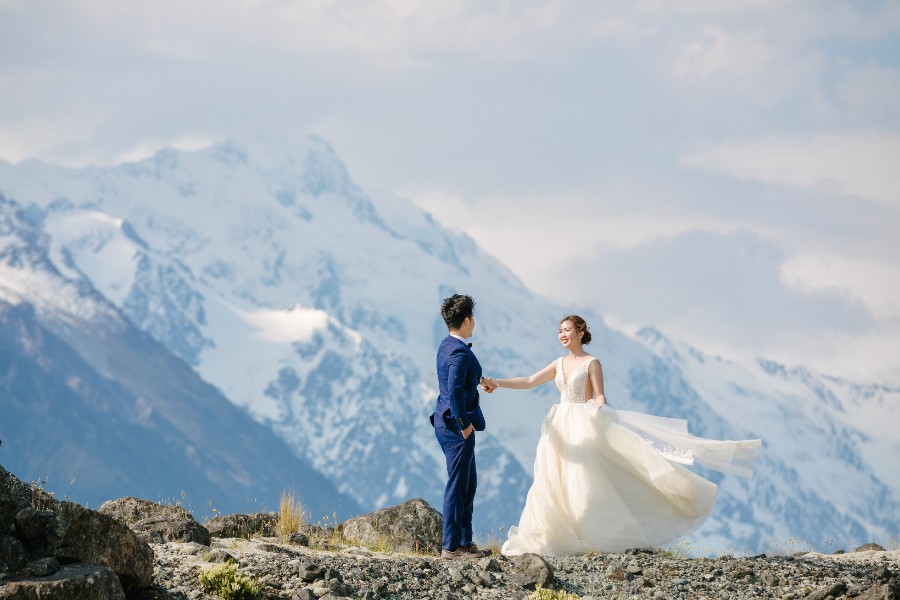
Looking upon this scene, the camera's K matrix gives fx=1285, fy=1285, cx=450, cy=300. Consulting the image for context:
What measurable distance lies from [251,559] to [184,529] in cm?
164

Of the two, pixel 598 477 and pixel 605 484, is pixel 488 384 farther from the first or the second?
pixel 605 484

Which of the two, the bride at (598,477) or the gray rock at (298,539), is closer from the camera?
the gray rock at (298,539)

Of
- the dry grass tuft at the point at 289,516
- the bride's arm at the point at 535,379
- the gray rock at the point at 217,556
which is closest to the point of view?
the gray rock at the point at 217,556

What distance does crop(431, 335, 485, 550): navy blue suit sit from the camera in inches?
564

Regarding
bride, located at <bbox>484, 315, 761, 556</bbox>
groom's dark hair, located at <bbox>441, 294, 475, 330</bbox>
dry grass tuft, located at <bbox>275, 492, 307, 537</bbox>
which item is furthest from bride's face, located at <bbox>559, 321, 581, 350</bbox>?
dry grass tuft, located at <bbox>275, 492, 307, 537</bbox>

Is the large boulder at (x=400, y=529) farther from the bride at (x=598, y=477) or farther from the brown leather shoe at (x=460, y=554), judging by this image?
the brown leather shoe at (x=460, y=554)

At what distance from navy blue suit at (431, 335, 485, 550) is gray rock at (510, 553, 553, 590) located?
54.2 inches

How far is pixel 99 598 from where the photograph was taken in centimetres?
1007

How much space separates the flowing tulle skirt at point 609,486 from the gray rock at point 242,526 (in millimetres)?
2996

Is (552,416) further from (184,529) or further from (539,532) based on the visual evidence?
(184,529)

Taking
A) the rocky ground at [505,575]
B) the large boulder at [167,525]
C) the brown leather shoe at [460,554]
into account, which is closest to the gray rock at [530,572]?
the rocky ground at [505,575]

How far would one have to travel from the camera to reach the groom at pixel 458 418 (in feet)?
46.9

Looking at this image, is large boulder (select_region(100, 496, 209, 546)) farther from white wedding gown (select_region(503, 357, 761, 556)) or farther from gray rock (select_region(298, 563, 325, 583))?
white wedding gown (select_region(503, 357, 761, 556))

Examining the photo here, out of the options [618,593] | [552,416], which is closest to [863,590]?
[618,593]
